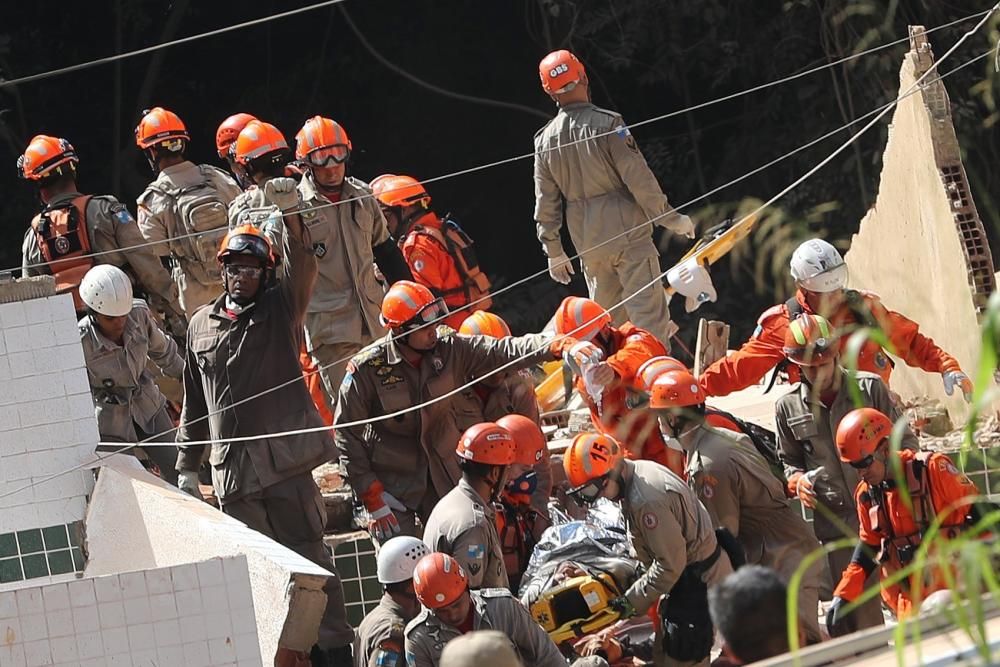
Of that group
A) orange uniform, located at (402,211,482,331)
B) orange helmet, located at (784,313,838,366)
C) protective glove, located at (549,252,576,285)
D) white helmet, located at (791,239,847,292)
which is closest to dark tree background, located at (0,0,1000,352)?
protective glove, located at (549,252,576,285)

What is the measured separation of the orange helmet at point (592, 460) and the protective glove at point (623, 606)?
571mm

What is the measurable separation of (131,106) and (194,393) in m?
8.94

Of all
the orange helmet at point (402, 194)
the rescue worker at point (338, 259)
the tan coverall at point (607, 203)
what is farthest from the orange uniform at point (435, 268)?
the tan coverall at point (607, 203)

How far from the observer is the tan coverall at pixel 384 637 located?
6879mm

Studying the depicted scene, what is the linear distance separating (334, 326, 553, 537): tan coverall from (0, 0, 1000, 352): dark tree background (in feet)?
23.3

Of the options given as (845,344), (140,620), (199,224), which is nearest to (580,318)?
(845,344)

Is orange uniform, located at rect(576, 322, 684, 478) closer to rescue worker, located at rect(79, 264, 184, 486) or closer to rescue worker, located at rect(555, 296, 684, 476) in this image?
rescue worker, located at rect(555, 296, 684, 476)

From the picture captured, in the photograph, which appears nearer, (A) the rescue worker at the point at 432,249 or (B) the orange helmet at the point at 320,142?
(B) the orange helmet at the point at 320,142

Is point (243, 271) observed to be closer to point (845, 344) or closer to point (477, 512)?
point (477, 512)

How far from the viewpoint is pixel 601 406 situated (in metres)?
8.03

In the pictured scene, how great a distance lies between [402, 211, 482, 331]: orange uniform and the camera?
10195 mm

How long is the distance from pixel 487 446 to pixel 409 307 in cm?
110

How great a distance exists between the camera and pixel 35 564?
700 cm

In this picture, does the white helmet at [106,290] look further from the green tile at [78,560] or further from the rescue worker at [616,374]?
the rescue worker at [616,374]
